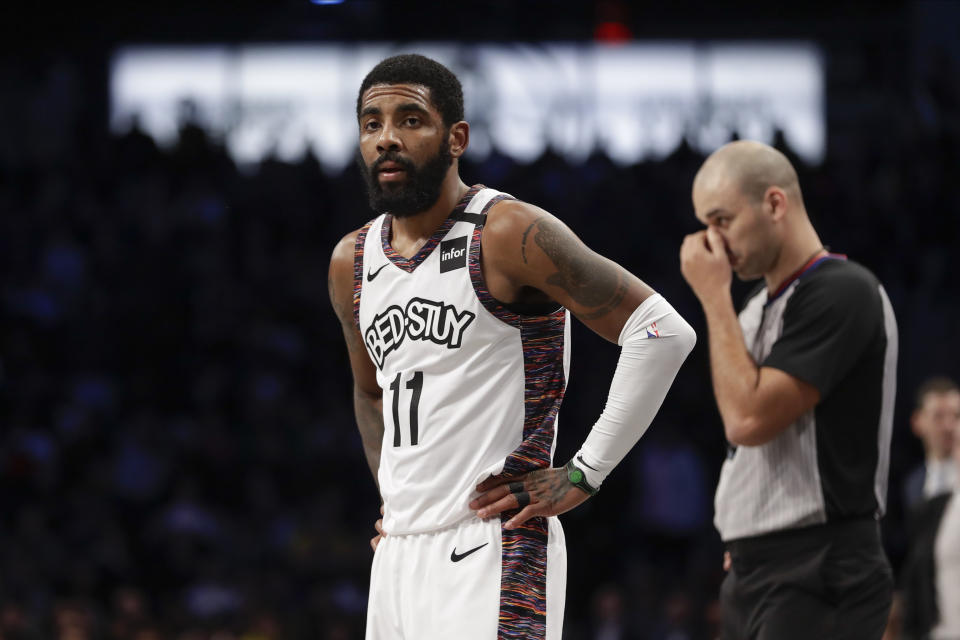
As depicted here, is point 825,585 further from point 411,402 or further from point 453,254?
point 453,254

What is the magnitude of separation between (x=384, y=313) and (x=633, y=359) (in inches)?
31.3

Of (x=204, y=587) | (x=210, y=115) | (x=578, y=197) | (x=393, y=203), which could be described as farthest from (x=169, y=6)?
(x=393, y=203)

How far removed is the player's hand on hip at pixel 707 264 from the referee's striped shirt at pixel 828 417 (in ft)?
0.74

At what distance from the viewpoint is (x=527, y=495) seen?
3432mm

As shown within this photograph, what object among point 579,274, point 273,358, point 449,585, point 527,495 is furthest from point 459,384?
point 273,358

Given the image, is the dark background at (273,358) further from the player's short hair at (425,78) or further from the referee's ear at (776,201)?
the player's short hair at (425,78)

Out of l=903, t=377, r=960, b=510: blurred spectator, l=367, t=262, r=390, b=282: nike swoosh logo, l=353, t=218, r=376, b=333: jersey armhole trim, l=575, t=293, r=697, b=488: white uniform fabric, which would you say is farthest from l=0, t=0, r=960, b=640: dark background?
l=575, t=293, r=697, b=488: white uniform fabric

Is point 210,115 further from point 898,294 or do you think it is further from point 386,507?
point 386,507

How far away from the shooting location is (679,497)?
450 inches

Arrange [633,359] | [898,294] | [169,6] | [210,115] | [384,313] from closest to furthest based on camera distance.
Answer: [633,359], [384,313], [898,294], [210,115], [169,6]

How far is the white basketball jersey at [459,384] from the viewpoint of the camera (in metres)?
3.49

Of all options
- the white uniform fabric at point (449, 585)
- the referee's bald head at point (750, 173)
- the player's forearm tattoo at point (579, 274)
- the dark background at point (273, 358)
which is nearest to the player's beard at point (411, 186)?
the player's forearm tattoo at point (579, 274)

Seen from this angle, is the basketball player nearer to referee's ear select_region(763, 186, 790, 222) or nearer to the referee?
the referee

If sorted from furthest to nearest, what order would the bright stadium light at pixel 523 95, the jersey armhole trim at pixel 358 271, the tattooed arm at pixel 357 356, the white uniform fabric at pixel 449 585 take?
the bright stadium light at pixel 523 95, the tattooed arm at pixel 357 356, the jersey armhole trim at pixel 358 271, the white uniform fabric at pixel 449 585
